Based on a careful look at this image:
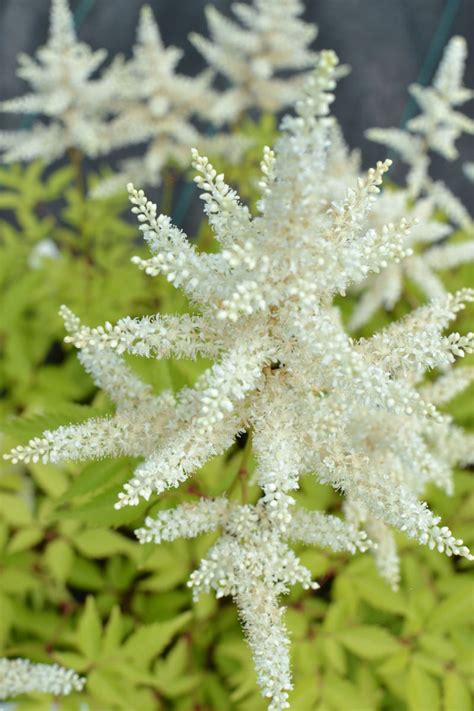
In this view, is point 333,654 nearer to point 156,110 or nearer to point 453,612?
point 453,612

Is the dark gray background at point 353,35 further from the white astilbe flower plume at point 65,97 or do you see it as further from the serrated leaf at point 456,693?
the serrated leaf at point 456,693

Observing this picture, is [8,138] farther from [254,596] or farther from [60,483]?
[254,596]

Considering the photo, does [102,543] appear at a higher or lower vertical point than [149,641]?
higher

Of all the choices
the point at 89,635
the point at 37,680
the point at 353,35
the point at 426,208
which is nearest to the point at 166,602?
the point at 89,635

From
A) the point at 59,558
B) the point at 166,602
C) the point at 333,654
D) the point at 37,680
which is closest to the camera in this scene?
the point at 37,680

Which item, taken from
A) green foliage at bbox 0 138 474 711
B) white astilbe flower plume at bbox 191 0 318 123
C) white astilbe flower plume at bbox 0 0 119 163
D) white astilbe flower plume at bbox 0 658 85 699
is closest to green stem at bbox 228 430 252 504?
green foliage at bbox 0 138 474 711

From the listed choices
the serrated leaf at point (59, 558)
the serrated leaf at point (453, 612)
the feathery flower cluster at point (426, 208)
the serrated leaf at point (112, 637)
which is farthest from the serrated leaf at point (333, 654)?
the feathery flower cluster at point (426, 208)

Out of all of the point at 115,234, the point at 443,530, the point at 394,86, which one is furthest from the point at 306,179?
the point at 394,86

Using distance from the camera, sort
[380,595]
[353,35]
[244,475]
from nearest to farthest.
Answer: [244,475]
[380,595]
[353,35]
